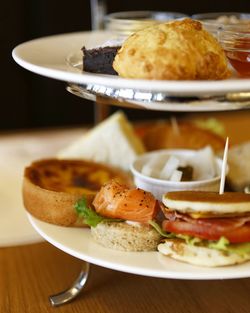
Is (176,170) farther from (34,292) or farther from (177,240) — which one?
(34,292)

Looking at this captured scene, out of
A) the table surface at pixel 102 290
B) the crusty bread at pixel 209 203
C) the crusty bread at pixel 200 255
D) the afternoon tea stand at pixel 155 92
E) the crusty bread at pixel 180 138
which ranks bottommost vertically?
the table surface at pixel 102 290

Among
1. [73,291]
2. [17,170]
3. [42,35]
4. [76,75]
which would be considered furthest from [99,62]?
[42,35]

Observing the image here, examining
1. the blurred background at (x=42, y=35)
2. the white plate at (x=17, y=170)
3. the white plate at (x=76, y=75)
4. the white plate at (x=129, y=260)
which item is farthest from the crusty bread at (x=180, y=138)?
the blurred background at (x=42, y=35)

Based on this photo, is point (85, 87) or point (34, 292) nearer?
point (85, 87)

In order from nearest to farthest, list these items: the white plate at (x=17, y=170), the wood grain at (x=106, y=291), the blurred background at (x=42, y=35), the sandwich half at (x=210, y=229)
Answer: the sandwich half at (x=210, y=229) → the wood grain at (x=106, y=291) → the white plate at (x=17, y=170) → the blurred background at (x=42, y=35)

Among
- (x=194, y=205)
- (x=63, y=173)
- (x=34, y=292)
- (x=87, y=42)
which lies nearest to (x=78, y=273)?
(x=34, y=292)

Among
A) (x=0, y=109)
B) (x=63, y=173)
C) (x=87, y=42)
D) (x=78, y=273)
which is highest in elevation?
(x=87, y=42)

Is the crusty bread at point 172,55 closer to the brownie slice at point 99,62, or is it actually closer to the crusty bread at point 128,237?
the brownie slice at point 99,62
